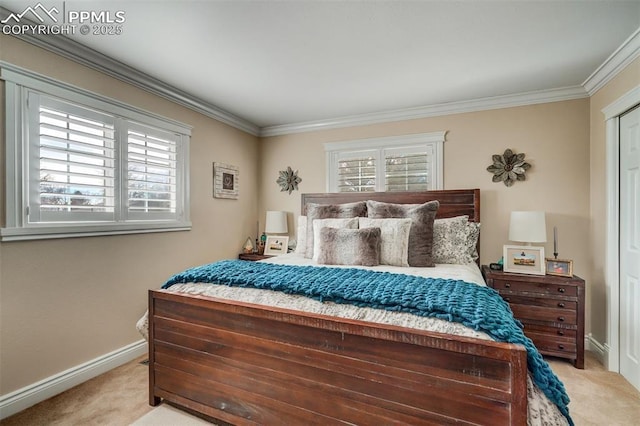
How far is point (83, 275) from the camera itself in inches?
89.3

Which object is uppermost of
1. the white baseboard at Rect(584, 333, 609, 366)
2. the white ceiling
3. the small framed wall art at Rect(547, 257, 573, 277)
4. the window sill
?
the white ceiling

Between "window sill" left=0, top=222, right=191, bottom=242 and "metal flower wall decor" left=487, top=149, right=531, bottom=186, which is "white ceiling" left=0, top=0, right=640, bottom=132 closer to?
"metal flower wall decor" left=487, top=149, right=531, bottom=186

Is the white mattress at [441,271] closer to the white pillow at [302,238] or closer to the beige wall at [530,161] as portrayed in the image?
the white pillow at [302,238]

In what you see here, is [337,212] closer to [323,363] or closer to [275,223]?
[275,223]

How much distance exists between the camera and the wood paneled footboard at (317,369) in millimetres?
1174

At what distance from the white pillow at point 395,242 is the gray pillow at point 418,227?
0.07m

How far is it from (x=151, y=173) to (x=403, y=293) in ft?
8.20

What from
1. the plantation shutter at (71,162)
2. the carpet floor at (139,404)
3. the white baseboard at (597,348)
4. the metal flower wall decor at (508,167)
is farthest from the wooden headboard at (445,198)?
the plantation shutter at (71,162)

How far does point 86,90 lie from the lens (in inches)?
89.5

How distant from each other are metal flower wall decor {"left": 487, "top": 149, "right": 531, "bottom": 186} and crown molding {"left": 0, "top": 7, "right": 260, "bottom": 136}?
10.2ft

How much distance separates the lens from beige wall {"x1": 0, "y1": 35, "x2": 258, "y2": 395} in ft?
6.26

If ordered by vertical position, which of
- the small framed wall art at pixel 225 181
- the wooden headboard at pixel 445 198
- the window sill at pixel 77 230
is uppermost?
the small framed wall art at pixel 225 181

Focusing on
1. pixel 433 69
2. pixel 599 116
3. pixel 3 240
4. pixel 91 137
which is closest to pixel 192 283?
pixel 3 240

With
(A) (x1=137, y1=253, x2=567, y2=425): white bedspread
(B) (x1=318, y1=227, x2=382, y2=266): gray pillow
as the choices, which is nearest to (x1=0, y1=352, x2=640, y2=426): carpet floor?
(A) (x1=137, y1=253, x2=567, y2=425): white bedspread
